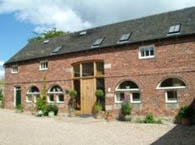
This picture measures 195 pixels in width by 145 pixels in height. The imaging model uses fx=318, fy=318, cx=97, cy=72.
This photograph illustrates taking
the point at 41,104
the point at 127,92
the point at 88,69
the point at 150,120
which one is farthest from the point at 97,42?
the point at 150,120

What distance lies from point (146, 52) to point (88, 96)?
577 cm

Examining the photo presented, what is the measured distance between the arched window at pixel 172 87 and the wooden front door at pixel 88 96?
18.9 ft

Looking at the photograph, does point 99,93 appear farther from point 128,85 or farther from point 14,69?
point 14,69

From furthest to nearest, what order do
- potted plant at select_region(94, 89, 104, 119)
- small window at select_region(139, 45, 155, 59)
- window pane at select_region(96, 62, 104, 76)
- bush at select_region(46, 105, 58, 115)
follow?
1. bush at select_region(46, 105, 58, 115)
2. window pane at select_region(96, 62, 104, 76)
3. potted plant at select_region(94, 89, 104, 119)
4. small window at select_region(139, 45, 155, 59)

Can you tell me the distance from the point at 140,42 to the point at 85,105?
6.49 meters

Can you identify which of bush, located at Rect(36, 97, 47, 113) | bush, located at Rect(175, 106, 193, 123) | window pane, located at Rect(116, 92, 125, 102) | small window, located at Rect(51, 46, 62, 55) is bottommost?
bush, located at Rect(175, 106, 193, 123)

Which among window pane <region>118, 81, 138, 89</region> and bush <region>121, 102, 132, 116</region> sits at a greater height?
window pane <region>118, 81, 138, 89</region>

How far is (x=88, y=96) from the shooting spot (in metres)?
23.8

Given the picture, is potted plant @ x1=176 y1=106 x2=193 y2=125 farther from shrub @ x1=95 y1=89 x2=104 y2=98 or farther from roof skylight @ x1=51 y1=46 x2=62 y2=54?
roof skylight @ x1=51 y1=46 x2=62 y2=54

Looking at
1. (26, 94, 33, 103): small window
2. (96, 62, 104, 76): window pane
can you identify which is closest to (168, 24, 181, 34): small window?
(96, 62, 104, 76): window pane

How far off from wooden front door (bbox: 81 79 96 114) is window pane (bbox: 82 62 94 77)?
0.54 m

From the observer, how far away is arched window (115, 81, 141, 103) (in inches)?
831

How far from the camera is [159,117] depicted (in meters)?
19.7

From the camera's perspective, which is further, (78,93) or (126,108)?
(78,93)
